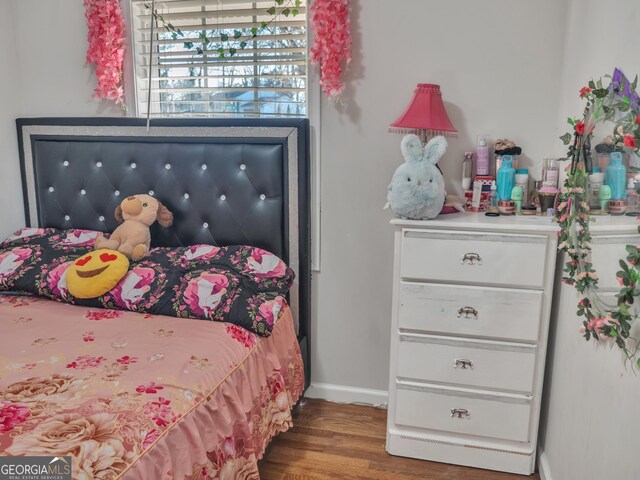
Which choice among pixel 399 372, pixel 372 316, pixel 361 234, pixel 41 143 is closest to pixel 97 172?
pixel 41 143

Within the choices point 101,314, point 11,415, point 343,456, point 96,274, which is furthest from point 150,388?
point 343,456

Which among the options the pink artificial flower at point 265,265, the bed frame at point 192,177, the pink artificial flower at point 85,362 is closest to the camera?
the pink artificial flower at point 85,362

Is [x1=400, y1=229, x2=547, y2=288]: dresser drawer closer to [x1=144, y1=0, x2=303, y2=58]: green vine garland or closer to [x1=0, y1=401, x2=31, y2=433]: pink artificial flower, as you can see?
[x1=144, y1=0, x2=303, y2=58]: green vine garland

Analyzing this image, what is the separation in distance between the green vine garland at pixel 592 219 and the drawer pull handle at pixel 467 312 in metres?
0.41

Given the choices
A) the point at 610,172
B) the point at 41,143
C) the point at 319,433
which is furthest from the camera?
the point at 41,143

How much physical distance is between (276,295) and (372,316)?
1.84 feet

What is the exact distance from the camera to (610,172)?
1260mm

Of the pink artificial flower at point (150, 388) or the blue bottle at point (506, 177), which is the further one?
the blue bottle at point (506, 177)

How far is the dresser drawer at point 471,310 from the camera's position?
2080mm

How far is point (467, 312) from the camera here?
83.8 inches

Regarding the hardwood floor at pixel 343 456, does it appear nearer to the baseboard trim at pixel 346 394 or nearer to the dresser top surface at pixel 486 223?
the baseboard trim at pixel 346 394

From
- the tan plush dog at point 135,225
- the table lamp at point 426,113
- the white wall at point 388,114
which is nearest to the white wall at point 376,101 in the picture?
the white wall at point 388,114

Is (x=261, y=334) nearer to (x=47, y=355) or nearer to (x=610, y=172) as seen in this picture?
(x=47, y=355)

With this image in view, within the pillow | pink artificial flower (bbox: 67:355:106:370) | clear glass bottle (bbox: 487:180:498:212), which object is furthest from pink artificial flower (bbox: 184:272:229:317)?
clear glass bottle (bbox: 487:180:498:212)
